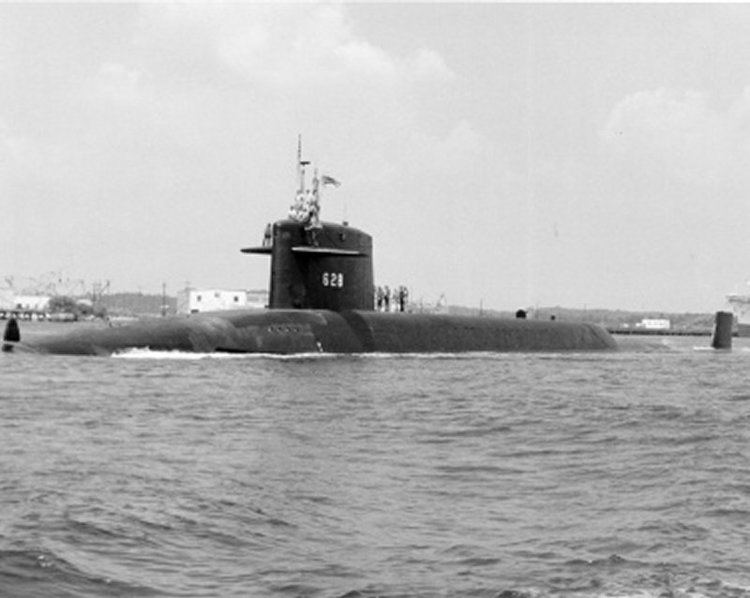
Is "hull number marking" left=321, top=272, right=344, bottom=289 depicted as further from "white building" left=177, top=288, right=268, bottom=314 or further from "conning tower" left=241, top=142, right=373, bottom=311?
"white building" left=177, top=288, right=268, bottom=314

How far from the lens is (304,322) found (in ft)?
101

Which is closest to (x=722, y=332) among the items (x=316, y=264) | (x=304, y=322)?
(x=316, y=264)

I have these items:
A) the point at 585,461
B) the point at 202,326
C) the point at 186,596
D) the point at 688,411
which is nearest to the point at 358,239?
the point at 202,326

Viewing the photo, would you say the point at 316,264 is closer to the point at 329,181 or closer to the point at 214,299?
the point at 329,181

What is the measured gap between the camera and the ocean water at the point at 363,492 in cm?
773

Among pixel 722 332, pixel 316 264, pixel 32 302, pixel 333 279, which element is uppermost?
pixel 32 302

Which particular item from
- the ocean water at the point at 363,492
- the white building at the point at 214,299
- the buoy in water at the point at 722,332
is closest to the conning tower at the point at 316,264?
the ocean water at the point at 363,492

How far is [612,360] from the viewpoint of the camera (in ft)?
121

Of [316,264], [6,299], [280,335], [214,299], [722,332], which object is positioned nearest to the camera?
[280,335]

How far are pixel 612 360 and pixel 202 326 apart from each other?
1460 centimetres

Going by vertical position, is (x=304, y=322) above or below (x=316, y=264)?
below

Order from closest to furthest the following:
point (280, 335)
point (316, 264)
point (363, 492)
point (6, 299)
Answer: point (363, 492) → point (280, 335) → point (316, 264) → point (6, 299)

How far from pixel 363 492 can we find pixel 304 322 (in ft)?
65.8

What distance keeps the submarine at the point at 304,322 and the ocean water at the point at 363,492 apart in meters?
7.89
